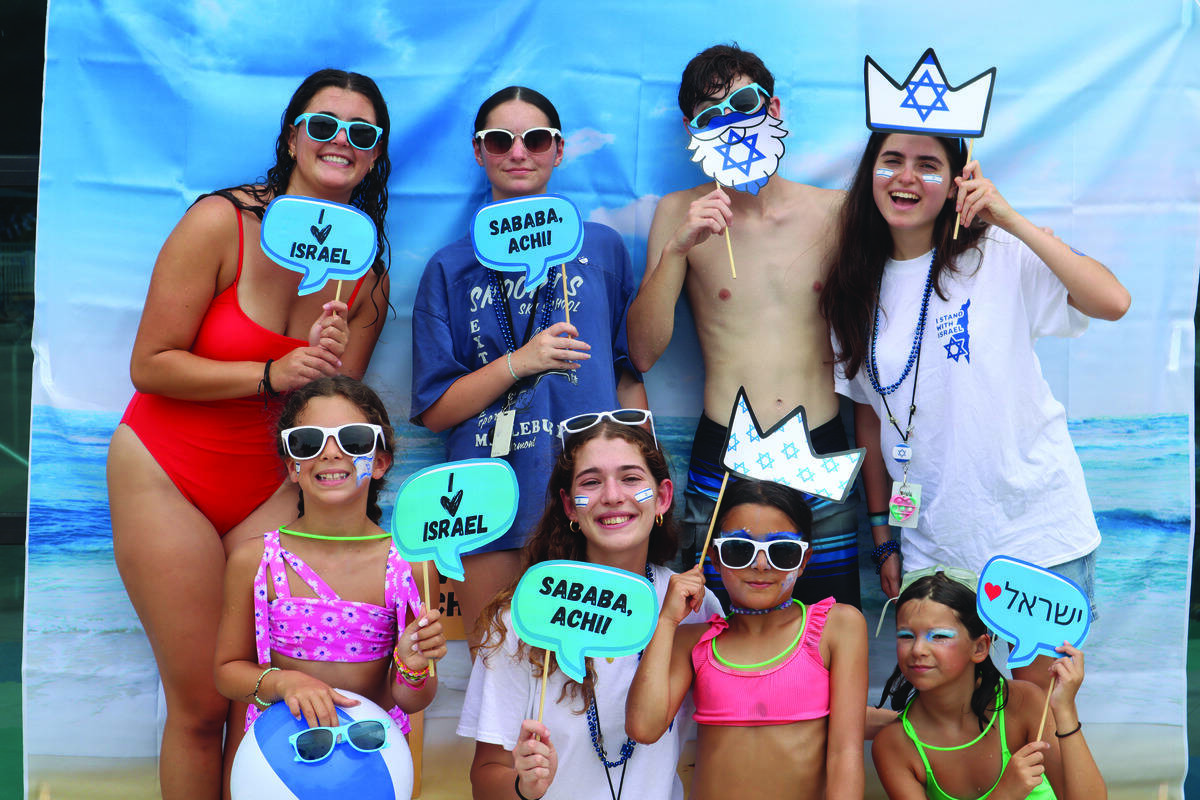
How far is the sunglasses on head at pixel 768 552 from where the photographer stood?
94.6 inches

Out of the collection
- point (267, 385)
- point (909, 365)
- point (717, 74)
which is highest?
point (717, 74)

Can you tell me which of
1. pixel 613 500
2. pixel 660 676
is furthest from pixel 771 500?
pixel 660 676

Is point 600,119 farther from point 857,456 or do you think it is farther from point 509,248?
point 857,456

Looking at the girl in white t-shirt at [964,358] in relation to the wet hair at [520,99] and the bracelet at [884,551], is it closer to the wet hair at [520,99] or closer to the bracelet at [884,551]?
the bracelet at [884,551]

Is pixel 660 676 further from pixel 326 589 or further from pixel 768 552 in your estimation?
pixel 326 589

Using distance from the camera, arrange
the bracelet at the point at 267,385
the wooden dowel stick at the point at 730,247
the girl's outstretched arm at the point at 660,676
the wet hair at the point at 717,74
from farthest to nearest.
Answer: the wet hair at the point at 717,74, the wooden dowel stick at the point at 730,247, the bracelet at the point at 267,385, the girl's outstretched arm at the point at 660,676

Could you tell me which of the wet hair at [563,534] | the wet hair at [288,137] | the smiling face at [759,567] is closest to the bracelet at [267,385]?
the wet hair at [288,137]

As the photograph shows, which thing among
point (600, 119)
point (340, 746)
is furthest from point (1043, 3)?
point (340, 746)

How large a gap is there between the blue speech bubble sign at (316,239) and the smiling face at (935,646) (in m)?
1.63

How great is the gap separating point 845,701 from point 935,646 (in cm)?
32

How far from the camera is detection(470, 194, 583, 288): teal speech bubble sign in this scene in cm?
270

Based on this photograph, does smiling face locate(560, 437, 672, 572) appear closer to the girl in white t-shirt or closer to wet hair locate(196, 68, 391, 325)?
the girl in white t-shirt

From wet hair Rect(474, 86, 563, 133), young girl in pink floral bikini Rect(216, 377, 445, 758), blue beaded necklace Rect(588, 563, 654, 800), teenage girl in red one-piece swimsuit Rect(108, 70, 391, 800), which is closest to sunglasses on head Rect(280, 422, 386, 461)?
young girl in pink floral bikini Rect(216, 377, 445, 758)

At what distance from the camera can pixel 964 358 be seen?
2777 millimetres
